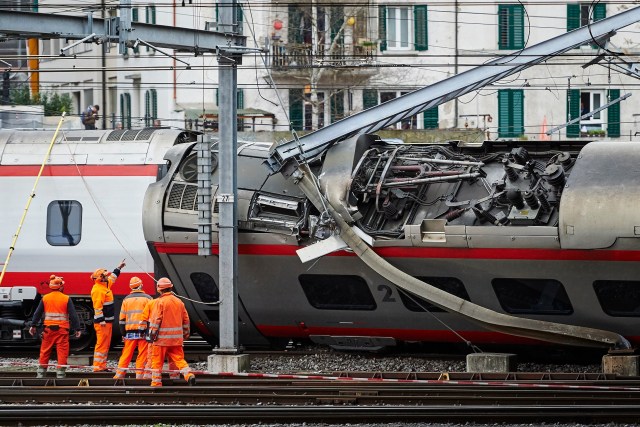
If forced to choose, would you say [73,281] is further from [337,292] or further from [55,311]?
[337,292]

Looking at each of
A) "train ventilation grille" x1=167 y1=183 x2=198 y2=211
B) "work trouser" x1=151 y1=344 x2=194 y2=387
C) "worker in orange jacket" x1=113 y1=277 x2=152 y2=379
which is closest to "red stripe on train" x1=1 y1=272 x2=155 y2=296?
"train ventilation grille" x1=167 y1=183 x2=198 y2=211

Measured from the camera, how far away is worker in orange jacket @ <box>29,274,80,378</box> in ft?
61.9

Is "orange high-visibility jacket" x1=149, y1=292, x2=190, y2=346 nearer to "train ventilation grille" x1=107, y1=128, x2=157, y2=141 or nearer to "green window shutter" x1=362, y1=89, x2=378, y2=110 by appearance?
"train ventilation grille" x1=107, y1=128, x2=157, y2=141

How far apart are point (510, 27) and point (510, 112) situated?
2.60 meters

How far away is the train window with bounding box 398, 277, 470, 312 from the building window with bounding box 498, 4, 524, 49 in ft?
72.5

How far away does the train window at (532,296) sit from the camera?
17.8 m

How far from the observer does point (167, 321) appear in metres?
16.7

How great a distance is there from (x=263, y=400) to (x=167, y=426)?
80.7 inches

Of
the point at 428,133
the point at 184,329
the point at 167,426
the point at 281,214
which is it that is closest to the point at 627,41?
the point at 428,133

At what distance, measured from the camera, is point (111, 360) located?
20.8 meters

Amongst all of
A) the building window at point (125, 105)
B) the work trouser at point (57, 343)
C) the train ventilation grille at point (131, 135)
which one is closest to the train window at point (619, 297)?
the work trouser at point (57, 343)

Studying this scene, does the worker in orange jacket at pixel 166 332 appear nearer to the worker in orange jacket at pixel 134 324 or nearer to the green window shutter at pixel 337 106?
the worker in orange jacket at pixel 134 324

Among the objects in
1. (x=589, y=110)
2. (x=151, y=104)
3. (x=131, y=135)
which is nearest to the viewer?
(x=131, y=135)

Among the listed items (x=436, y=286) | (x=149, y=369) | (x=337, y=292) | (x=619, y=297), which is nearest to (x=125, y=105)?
(x=337, y=292)
